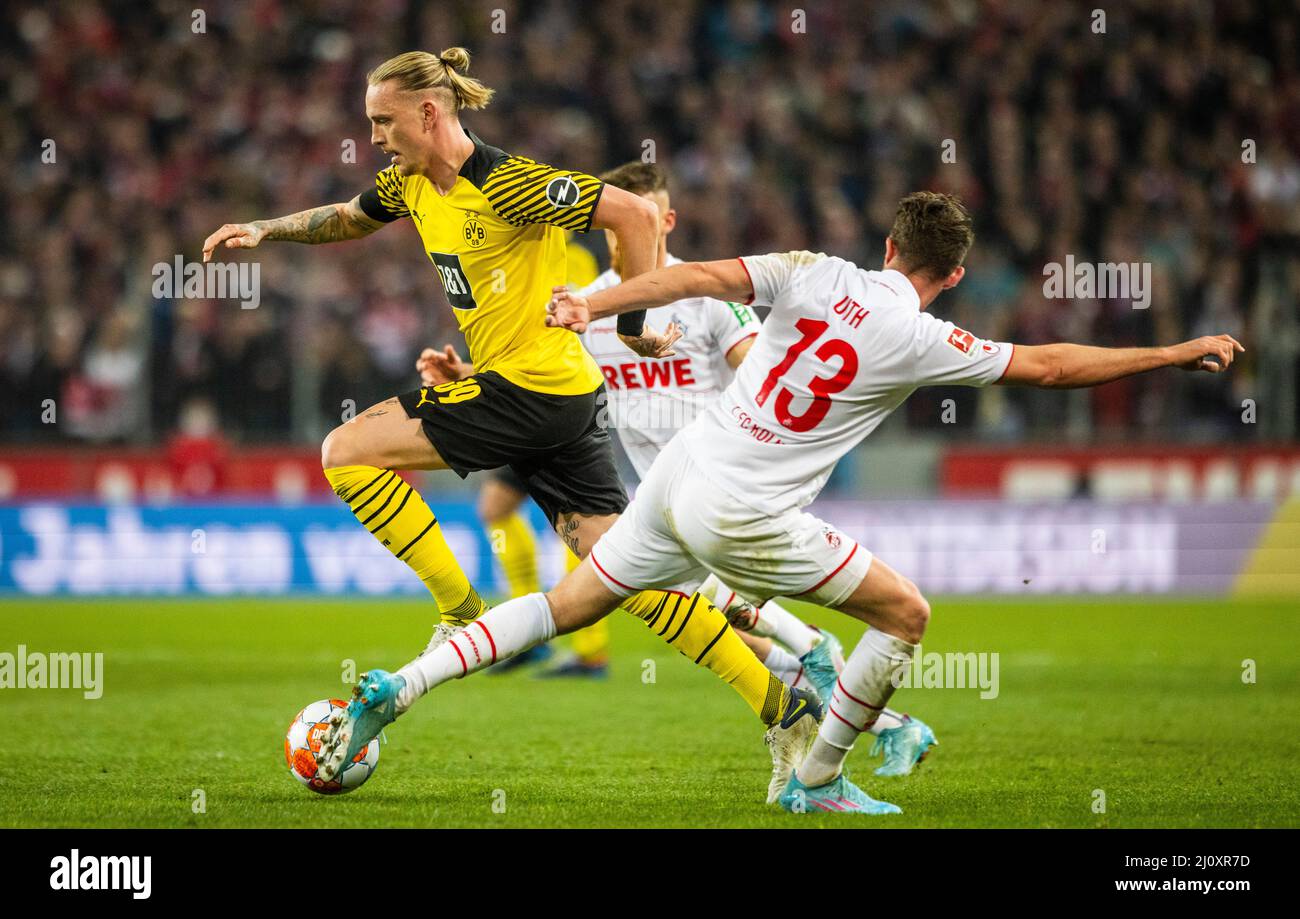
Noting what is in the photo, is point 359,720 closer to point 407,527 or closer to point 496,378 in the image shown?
point 407,527

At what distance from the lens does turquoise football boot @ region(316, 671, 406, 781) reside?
523cm

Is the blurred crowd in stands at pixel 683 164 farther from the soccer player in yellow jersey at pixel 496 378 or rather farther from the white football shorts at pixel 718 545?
the white football shorts at pixel 718 545

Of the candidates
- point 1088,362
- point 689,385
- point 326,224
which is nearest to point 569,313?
point 1088,362

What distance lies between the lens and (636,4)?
19.5 meters

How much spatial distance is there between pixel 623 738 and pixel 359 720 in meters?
2.14

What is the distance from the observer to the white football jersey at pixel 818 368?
16.7 ft

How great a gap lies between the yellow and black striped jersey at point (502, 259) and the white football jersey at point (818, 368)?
1.05 m

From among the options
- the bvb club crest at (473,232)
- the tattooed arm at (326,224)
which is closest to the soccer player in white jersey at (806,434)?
the bvb club crest at (473,232)

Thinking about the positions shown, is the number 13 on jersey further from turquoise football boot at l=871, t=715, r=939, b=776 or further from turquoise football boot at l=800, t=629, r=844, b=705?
turquoise football boot at l=800, t=629, r=844, b=705

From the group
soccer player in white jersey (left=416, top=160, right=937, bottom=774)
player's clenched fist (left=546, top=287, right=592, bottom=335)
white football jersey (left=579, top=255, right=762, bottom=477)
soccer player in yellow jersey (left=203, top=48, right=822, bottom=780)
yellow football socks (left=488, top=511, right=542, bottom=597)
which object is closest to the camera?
player's clenched fist (left=546, top=287, right=592, bottom=335)

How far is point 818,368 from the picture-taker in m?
5.11

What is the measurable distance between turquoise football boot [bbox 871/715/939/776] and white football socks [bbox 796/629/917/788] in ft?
2.89

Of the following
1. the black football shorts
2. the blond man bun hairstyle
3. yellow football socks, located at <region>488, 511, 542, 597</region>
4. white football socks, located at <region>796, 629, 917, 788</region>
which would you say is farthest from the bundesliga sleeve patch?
yellow football socks, located at <region>488, 511, 542, 597</region>

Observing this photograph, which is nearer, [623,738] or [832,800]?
[832,800]
